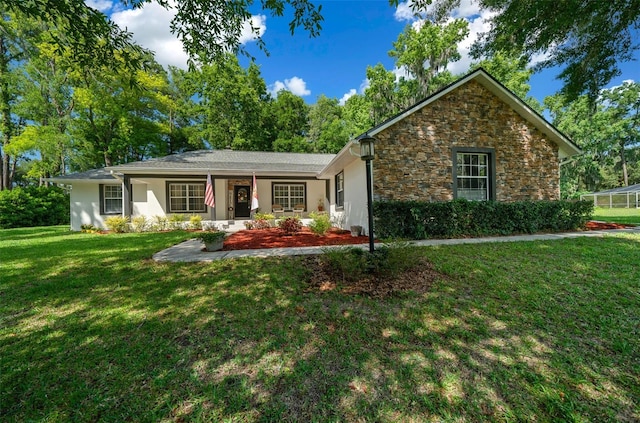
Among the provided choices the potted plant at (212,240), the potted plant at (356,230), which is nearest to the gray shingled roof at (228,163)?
the potted plant at (356,230)

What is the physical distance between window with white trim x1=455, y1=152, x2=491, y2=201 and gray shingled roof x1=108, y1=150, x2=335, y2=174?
6.59m

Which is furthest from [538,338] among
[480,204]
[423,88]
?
[423,88]

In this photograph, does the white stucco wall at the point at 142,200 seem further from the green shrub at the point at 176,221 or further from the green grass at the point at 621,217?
the green grass at the point at 621,217

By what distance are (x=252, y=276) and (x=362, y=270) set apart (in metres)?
1.99

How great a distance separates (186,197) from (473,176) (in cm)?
1316

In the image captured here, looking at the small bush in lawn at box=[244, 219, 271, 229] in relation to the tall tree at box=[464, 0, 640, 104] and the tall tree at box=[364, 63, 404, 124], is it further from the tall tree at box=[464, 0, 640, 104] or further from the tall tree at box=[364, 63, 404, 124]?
the tall tree at box=[364, 63, 404, 124]

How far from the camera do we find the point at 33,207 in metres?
16.5

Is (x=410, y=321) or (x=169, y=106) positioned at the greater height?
(x=169, y=106)

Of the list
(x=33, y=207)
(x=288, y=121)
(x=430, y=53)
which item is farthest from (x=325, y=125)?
(x=33, y=207)

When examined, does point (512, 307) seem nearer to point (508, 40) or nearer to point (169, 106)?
point (508, 40)

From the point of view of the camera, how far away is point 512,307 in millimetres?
3258

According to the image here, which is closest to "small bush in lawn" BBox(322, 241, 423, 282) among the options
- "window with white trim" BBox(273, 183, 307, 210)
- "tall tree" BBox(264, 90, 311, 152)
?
"window with white trim" BBox(273, 183, 307, 210)

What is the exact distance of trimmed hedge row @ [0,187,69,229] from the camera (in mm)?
15555

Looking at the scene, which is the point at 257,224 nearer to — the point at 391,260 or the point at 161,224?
the point at 161,224
